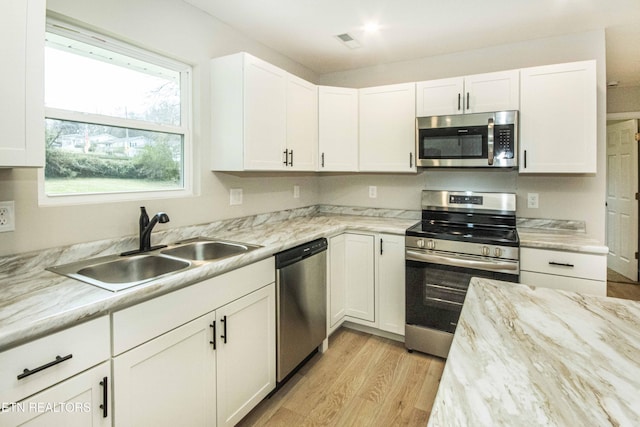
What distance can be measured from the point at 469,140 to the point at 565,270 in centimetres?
111

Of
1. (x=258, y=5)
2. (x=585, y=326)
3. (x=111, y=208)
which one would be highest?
(x=258, y=5)

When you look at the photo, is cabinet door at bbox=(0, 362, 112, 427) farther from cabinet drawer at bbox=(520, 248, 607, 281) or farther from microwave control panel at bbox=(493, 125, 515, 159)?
microwave control panel at bbox=(493, 125, 515, 159)

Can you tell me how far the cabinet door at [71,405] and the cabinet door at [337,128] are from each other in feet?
7.60

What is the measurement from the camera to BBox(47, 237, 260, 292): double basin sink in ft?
4.98

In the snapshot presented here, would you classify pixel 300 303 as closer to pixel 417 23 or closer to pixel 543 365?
pixel 543 365

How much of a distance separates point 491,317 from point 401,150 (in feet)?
7.07

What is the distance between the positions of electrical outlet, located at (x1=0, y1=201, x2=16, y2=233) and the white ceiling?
1.59 metres

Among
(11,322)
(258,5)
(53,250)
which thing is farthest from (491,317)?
(258,5)

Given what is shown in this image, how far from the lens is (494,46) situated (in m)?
2.93

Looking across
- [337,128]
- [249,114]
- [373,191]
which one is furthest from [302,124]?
[373,191]

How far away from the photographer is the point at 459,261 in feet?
7.93

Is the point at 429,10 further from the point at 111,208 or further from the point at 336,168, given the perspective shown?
the point at 111,208

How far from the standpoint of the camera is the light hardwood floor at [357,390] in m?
1.94

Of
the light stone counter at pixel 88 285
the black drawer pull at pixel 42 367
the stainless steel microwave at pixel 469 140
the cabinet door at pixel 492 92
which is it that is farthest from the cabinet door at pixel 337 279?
the black drawer pull at pixel 42 367
